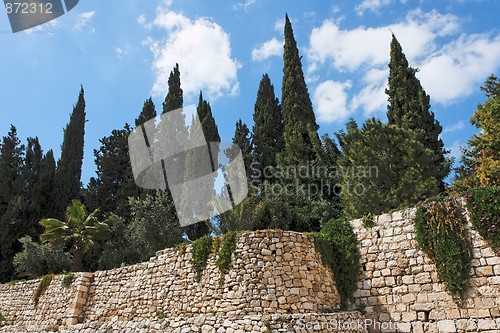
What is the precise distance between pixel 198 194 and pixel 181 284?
402 inches

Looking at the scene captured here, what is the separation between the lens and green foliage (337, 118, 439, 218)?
1401 centimetres

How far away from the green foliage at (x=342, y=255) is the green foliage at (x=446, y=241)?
1.80 meters

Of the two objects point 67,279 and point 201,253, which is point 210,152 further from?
point 201,253

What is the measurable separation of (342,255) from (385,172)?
4.84 meters

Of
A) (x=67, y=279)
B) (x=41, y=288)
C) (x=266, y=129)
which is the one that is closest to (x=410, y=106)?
(x=266, y=129)

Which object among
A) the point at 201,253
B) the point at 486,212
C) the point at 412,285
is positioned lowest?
the point at 412,285

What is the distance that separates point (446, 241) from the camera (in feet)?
32.0

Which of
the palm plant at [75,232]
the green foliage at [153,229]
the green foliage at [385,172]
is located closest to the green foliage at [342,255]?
the green foliage at [385,172]

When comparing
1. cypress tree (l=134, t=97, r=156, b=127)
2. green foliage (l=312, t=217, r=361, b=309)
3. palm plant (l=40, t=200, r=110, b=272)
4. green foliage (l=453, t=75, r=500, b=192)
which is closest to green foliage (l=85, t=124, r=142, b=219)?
cypress tree (l=134, t=97, r=156, b=127)

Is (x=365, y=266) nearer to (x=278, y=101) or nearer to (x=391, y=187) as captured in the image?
(x=391, y=187)

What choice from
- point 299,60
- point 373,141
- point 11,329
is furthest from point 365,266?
point 299,60

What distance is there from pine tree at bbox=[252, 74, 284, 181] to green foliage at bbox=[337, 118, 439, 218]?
866cm

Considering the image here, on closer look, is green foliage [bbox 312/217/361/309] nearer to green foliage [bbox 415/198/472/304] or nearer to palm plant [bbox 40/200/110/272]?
green foliage [bbox 415/198/472/304]

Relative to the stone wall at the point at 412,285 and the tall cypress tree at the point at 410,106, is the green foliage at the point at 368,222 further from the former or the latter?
the tall cypress tree at the point at 410,106
